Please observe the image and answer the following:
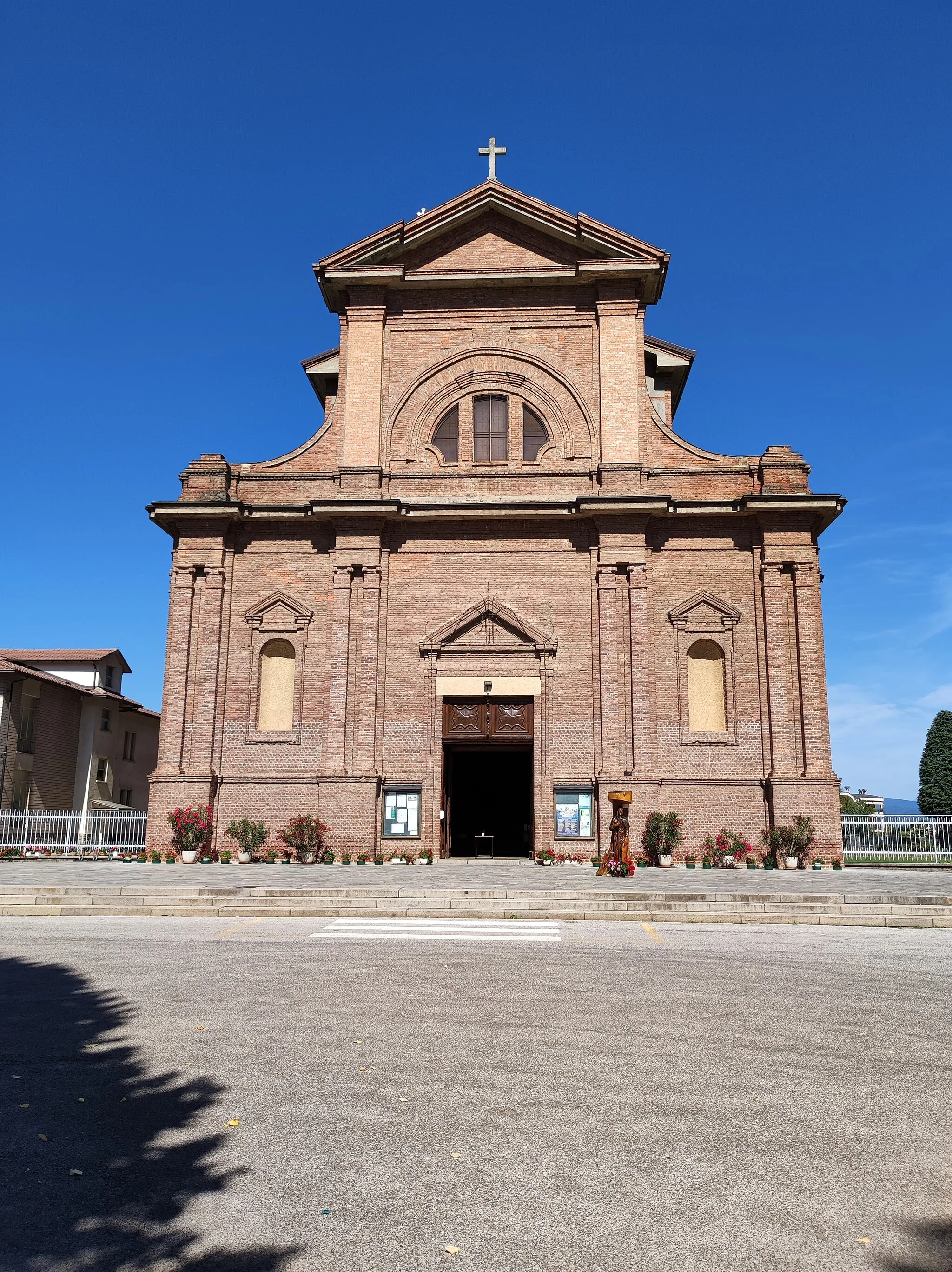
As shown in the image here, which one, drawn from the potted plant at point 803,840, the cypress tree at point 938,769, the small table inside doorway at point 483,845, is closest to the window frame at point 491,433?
the small table inside doorway at point 483,845

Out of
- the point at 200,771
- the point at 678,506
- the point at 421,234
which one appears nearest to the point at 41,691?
the point at 200,771

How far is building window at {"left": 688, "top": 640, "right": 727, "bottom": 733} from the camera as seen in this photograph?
79.7 feet

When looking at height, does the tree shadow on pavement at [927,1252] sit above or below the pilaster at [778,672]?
below

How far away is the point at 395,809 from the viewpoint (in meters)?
23.8

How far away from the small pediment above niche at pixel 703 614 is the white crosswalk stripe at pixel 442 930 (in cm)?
1193

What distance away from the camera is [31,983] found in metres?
8.90

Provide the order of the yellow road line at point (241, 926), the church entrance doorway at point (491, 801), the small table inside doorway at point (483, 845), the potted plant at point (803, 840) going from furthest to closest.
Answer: the church entrance doorway at point (491, 801) → the small table inside doorway at point (483, 845) → the potted plant at point (803, 840) → the yellow road line at point (241, 926)

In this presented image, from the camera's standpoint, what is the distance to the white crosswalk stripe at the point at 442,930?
12.4m

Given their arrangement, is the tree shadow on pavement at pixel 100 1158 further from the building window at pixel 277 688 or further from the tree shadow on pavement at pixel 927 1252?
the building window at pixel 277 688

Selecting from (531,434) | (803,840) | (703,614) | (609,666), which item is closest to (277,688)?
(609,666)

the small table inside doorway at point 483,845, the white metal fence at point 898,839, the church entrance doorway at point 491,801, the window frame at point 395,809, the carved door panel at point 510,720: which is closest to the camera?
the window frame at point 395,809

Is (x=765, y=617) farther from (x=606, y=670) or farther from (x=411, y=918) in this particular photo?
(x=411, y=918)

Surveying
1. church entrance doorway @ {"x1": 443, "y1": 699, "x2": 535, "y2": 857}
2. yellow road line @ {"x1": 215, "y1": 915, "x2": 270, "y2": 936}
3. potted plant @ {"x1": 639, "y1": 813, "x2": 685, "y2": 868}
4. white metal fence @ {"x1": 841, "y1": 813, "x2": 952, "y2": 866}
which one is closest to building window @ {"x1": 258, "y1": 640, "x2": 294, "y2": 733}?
church entrance doorway @ {"x1": 443, "y1": 699, "x2": 535, "y2": 857}

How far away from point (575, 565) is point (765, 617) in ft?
16.7
